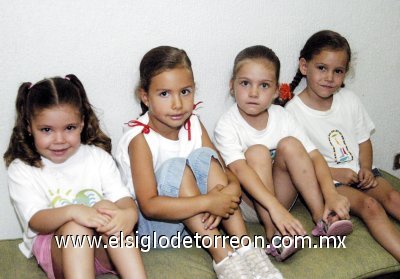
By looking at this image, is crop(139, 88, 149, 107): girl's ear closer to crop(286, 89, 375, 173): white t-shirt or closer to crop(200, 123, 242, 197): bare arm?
crop(200, 123, 242, 197): bare arm

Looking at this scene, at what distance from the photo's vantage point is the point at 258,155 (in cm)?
161

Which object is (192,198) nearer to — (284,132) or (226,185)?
(226,185)

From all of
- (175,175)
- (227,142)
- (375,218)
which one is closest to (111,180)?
(175,175)

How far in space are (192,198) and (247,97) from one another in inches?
18.9

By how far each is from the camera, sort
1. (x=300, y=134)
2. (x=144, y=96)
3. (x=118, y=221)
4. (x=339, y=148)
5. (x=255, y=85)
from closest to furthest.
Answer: (x=118, y=221) → (x=144, y=96) → (x=255, y=85) → (x=300, y=134) → (x=339, y=148)

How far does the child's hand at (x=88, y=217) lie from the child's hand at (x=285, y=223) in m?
0.56

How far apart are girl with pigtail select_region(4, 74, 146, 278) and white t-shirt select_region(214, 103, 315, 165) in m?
0.43

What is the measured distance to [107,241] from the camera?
52.7 inches

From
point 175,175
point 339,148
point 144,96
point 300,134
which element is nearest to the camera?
point 175,175

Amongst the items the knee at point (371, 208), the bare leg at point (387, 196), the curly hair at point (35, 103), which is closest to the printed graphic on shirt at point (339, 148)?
the bare leg at point (387, 196)

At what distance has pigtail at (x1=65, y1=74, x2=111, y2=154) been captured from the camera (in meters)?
1.51

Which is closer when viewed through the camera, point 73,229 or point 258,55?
point 73,229

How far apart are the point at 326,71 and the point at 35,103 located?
3.76ft

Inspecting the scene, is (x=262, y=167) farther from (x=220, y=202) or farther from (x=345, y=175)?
(x=345, y=175)
